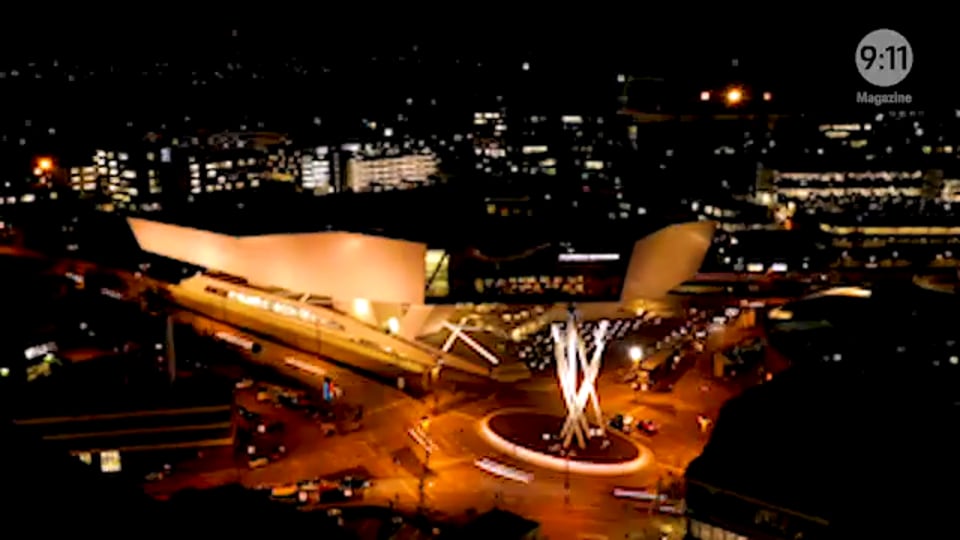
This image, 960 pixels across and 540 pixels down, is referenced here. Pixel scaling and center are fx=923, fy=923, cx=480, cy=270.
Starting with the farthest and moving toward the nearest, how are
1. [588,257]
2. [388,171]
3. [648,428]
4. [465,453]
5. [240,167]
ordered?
[388,171], [240,167], [588,257], [648,428], [465,453]

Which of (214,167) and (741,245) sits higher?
(214,167)

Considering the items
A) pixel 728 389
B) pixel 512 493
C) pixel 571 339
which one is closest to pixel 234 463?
pixel 512 493

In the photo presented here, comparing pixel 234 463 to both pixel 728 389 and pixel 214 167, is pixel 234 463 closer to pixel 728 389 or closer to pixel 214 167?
pixel 728 389

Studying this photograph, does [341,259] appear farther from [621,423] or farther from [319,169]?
[319,169]

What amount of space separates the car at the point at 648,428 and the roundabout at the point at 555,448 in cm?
46

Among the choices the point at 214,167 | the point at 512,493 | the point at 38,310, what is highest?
the point at 214,167

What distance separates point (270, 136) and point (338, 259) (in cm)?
3129

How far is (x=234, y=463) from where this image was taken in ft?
41.7

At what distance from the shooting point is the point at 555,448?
1307cm

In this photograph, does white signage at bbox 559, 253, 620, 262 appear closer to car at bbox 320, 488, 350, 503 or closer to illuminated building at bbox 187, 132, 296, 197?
car at bbox 320, 488, 350, 503
